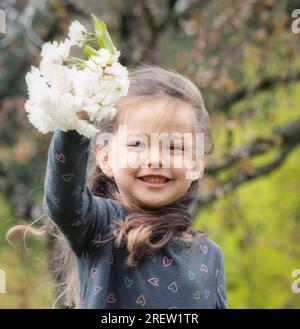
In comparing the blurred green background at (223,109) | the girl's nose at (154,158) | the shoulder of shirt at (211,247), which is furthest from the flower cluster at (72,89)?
the blurred green background at (223,109)

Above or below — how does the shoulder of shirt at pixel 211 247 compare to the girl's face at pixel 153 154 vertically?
below

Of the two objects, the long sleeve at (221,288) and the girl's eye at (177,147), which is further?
the long sleeve at (221,288)

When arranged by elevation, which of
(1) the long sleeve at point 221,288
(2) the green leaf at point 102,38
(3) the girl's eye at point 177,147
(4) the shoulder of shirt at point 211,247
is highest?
(2) the green leaf at point 102,38

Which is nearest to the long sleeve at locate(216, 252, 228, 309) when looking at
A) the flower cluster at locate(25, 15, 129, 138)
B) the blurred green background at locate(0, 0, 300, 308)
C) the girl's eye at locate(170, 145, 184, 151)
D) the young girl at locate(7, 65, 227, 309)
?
the young girl at locate(7, 65, 227, 309)

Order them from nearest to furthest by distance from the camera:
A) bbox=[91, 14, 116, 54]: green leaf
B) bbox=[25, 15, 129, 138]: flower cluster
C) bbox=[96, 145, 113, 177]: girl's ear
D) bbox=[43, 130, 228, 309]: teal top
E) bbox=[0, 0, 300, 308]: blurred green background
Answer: bbox=[25, 15, 129, 138]: flower cluster
bbox=[91, 14, 116, 54]: green leaf
bbox=[43, 130, 228, 309]: teal top
bbox=[96, 145, 113, 177]: girl's ear
bbox=[0, 0, 300, 308]: blurred green background

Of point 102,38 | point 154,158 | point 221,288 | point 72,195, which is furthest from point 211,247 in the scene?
point 102,38

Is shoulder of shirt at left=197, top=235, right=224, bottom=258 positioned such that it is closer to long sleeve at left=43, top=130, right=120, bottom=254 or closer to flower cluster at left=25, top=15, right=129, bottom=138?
long sleeve at left=43, top=130, right=120, bottom=254

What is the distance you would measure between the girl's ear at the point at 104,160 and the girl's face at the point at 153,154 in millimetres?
50

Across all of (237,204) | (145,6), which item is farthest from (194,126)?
(237,204)

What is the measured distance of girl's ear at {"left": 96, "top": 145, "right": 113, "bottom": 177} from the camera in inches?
98.7

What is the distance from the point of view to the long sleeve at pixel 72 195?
6.72 feet

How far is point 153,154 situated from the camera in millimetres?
2314

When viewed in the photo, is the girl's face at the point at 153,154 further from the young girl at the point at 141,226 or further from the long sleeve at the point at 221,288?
the long sleeve at the point at 221,288

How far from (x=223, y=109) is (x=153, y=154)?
511 cm
